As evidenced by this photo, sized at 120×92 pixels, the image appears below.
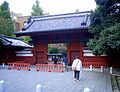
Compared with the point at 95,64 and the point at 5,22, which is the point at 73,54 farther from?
the point at 5,22

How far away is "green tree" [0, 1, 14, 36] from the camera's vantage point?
121 ft

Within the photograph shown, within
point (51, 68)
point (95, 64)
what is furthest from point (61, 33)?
point (51, 68)

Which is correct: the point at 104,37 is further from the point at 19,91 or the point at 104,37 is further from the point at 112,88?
the point at 19,91

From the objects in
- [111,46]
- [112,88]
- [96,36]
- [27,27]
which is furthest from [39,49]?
[112,88]

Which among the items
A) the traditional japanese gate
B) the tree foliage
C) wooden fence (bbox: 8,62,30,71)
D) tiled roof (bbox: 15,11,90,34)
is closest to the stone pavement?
the tree foliage

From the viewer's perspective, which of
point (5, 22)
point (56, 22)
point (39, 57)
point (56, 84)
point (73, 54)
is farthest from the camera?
point (5, 22)

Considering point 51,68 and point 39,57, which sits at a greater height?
point 39,57

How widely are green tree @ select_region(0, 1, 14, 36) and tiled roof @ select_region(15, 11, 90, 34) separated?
284 inches

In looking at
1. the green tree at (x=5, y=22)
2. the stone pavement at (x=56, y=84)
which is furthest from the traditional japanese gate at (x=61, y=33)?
the stone pavement at (x=56, y=84)

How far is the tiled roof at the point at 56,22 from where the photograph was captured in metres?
27.2

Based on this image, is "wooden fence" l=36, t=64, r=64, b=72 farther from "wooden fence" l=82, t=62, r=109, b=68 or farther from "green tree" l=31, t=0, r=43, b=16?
"green tree" l=31, t=0, r=43, b=16

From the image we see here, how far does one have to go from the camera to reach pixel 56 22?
96.0 feet

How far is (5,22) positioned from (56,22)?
1192 centimetres

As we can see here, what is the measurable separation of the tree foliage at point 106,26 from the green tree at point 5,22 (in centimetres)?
2165
